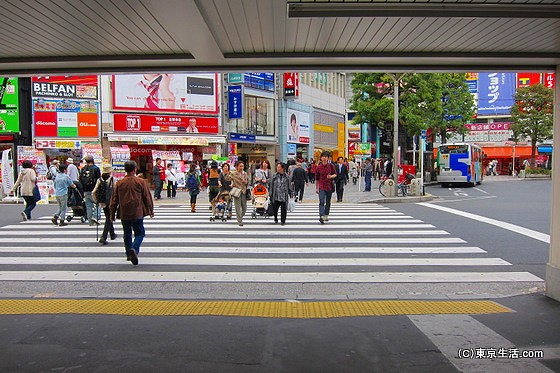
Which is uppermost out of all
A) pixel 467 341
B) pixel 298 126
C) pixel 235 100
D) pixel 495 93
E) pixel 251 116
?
pixel 495 93

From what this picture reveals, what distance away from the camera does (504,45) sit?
18.7ft

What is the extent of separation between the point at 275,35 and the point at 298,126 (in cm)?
3953

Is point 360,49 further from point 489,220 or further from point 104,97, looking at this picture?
point 104,97

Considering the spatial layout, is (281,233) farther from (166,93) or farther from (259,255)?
(166,93)

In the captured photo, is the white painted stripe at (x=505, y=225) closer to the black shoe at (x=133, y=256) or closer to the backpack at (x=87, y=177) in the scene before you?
the black shoe at (x=133, y=256)

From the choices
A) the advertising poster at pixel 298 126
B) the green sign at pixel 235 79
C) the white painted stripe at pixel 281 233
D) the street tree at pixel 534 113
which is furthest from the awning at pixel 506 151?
the white painted stripe at pixel 281 233

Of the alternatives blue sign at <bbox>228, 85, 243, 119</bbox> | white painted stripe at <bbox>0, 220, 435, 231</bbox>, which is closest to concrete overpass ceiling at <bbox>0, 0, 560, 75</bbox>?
white painted stripe at <bbox>0, 220, 435, 231</bbox>

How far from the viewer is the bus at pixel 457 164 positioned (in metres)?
32.8

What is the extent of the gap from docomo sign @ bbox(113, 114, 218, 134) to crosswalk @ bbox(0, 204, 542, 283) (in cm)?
1705

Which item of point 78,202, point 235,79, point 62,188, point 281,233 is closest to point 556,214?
point 281,233

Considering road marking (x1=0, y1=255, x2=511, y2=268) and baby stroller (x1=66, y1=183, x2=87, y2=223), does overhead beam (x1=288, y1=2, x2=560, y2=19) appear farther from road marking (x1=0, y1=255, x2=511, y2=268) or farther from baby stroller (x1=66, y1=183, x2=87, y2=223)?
baby stroller (x1=66, y1=183, x2=87, y2=223)

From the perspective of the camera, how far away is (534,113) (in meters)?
45.8

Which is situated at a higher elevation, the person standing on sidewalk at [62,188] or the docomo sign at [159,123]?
the docomo sign at [159,123]

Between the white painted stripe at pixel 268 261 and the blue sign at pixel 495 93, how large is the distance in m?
60.3
